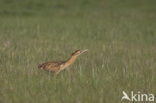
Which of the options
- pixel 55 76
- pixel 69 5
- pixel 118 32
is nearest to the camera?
pixel 55 76

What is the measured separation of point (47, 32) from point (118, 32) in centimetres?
328

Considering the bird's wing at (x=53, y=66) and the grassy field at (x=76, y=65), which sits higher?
the bird's wing at (x=53, y=66)

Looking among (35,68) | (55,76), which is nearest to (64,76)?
(55,76)

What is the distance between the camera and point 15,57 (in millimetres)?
9867

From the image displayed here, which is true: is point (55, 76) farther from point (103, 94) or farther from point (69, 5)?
point (69, 5)

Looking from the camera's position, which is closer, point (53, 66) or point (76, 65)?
point (53, 66)

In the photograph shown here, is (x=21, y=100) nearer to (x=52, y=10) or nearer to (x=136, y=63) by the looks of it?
(x=136, y=63)

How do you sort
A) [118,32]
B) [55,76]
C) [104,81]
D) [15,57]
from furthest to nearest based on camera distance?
1. [118,32]
2. [15,57]
3. [55,76]
4. [104,81]

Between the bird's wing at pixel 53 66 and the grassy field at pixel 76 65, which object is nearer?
the grassy field at pixel 76 65

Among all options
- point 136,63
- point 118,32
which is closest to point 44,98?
point 136,63

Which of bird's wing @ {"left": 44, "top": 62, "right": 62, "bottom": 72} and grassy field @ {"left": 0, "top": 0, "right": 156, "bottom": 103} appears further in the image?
bird's wing @ {"left": 44, "top": 62, "right": 62, "bottom": 72}

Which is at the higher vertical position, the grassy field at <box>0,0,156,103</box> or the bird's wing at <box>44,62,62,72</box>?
the bird's wing at <box>44,62,62,72</box>

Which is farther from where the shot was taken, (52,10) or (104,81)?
(52,10)

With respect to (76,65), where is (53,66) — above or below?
above
